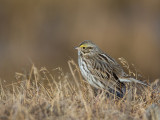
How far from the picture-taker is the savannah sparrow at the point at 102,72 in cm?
824

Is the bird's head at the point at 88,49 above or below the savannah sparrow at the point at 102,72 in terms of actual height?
above

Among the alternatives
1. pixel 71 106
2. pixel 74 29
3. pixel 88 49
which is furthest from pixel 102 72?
pixel 74 29

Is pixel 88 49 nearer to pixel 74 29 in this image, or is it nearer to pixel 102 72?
pixel 102 72

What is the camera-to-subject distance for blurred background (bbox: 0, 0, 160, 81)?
628 inches

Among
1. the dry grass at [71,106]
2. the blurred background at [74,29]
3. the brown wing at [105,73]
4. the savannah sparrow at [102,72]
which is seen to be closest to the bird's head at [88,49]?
the savannah sparrow at [102,72]

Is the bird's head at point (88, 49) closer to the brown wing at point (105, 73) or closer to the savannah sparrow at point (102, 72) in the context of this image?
the savannah sparrow at point (102, 72)

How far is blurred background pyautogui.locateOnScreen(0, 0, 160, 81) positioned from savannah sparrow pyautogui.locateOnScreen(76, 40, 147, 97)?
6.50 meters

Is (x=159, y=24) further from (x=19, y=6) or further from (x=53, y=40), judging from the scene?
(x=19, y=6)

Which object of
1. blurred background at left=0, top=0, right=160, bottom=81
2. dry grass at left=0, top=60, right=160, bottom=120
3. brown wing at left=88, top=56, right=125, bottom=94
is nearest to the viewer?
dry grass at left=0, top=60, right=160, bottom=120

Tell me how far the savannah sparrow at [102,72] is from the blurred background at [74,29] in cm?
650

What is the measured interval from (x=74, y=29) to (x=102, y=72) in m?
8.96

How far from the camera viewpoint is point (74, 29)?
17.2m

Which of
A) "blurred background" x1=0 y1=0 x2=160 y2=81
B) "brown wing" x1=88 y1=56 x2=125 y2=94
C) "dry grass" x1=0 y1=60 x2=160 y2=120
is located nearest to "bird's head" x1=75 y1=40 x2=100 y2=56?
"brown wing" x1=88 y1=56 x2=125 y2=94

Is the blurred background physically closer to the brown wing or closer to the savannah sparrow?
the savannah sparrow
